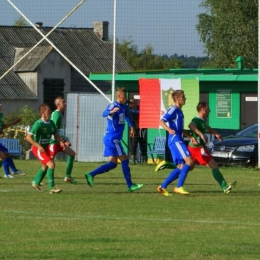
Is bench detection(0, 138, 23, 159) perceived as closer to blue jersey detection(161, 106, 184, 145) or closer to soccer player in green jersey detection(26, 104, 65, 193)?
soccer player in green jersey detection(26, 104, 65, 193)

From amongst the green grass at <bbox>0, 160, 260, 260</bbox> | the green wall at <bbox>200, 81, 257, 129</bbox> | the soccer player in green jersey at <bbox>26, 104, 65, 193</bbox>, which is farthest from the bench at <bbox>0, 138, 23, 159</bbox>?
the soccer player in green jersey at <bbox>26, 104, 65, 193</bbox>

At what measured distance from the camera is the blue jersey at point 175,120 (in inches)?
664

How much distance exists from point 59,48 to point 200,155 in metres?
44.1

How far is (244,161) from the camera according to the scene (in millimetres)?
26531

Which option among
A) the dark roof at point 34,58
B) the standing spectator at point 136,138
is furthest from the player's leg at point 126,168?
the dark roof at point 34,58

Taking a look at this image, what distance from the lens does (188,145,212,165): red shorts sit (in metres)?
17.5

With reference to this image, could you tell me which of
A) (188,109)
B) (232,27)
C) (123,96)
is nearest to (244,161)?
(188,109)

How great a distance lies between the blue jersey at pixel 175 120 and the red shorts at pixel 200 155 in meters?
0.59

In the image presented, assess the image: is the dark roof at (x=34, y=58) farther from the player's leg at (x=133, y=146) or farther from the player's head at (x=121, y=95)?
the player's head at (x=121, y=95)

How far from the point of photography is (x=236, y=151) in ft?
87.1

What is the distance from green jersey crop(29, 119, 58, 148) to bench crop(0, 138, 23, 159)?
45.7 feet

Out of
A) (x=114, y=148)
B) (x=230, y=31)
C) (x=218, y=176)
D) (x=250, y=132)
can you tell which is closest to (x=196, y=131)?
(x=218, y=176)

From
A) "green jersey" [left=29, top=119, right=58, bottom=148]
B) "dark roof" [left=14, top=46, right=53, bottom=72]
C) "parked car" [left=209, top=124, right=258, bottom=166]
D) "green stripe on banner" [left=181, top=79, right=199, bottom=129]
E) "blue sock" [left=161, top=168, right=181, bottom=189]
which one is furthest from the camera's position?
"dark roof" [left=14, top=46, right=53, bottom=72]

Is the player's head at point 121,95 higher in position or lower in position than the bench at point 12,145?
higher
